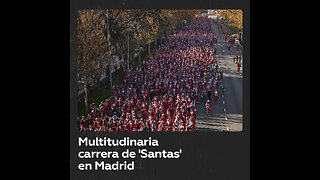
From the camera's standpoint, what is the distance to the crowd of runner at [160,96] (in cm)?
1941

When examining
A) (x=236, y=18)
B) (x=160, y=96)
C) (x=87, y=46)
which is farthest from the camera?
(x=236, y=18)

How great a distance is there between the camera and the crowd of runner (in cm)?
1941

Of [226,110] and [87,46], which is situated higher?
[87,46]

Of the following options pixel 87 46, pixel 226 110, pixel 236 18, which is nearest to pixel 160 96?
pixel 226 110

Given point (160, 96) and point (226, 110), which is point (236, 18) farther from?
point (226, 110)

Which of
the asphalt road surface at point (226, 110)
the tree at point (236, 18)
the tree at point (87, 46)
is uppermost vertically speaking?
the tree at point (236, 18)

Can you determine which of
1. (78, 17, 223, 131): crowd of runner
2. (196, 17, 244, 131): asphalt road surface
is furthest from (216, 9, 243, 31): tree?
(196, 17, 244, 131): asphalt road surface

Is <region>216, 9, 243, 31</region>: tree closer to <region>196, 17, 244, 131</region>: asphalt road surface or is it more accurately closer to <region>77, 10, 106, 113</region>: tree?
<region>196, 17, 244, 131</region>: asphalt road surface

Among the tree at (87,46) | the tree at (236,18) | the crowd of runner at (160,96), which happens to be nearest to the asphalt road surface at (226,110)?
the crowd of runner at (160,96)

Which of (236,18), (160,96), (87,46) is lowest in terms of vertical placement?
(160,96)

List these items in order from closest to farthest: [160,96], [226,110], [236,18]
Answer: [226,110] < [160,96] < [236,18]

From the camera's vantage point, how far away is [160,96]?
27312 millimetres

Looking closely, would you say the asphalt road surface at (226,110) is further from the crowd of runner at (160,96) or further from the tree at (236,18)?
the tree at (236,18)
